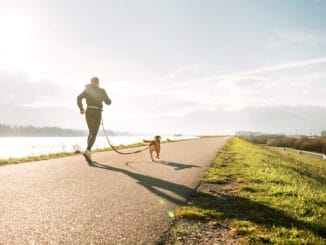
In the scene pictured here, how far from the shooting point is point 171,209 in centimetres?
457

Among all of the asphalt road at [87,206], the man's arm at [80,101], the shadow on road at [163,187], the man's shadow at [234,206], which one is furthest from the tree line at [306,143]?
the asphalt road at [87,206]

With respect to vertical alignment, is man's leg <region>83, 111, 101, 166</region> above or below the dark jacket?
below

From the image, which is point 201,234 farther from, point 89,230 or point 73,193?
point 73,193

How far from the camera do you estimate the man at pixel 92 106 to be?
9547 millimetres

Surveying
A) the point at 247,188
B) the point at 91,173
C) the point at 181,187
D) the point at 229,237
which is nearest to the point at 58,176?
the point at 91,173

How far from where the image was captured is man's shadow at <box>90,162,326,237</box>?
4.09m

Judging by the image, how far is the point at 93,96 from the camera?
961 cm

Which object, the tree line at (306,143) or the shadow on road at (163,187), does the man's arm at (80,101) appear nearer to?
the shadow on road at (163,187)

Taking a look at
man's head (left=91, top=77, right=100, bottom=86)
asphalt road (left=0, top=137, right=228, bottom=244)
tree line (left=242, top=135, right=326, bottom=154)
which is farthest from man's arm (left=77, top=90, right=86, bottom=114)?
tree line (left=242, top=135, right=326, bottom=154)

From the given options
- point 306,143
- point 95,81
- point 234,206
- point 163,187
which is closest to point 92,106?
point 95,81

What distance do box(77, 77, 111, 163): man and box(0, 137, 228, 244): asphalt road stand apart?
2063 mm

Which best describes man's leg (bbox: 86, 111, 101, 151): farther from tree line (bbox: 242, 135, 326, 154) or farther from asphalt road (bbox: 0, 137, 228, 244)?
tree line (bbox: 242, 135, 326, 154)

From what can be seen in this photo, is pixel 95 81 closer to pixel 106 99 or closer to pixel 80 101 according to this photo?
pixel 106 99

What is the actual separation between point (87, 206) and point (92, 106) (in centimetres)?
559
